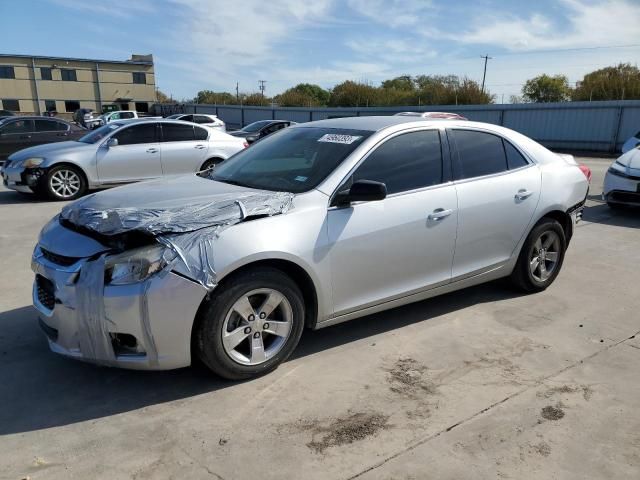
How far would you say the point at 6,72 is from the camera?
62719 millimetres

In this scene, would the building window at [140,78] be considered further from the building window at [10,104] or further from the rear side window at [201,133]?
the rear side window at [201,133]

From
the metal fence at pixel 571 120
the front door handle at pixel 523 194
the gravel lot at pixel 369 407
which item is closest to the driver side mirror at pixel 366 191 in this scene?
the gravel lot at pixel 369 407

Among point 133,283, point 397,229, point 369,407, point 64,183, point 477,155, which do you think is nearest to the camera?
point 133,283

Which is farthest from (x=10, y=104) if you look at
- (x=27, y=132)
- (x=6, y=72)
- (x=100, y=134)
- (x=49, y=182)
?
(x=49, y=182)

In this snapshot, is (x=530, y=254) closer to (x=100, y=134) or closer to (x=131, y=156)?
(x=131, y=156)

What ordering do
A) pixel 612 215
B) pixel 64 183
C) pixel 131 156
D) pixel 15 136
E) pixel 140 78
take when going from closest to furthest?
pixel 612 215, pixel 64 183, pixel 131 156, pixel 15 136, pixel 140 78

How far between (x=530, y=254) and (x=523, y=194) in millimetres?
605

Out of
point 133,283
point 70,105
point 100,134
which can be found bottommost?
point 133,283

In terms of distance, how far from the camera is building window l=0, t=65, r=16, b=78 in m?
62.5

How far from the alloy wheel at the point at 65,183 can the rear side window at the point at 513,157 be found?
823cm

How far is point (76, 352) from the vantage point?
3203mm

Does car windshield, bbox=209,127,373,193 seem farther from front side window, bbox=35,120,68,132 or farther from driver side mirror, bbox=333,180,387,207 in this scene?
front side window, bbox=35,120,68,132

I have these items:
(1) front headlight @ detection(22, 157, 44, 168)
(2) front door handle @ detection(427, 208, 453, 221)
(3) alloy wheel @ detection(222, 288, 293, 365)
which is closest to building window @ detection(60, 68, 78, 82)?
(1) front headlight @ detection(22, 157, 44, 168)

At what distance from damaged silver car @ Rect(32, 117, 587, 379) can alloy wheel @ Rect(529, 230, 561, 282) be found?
4 centimetres
